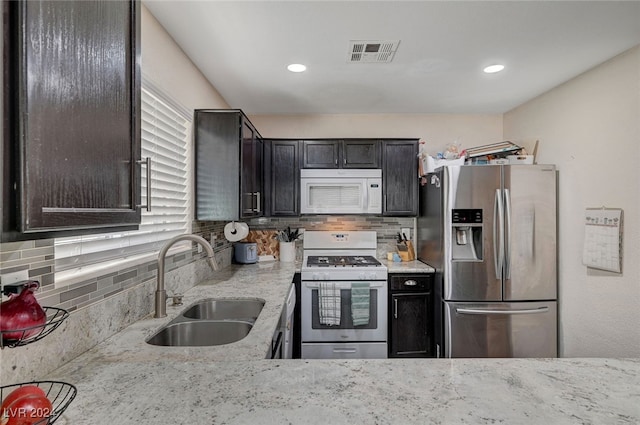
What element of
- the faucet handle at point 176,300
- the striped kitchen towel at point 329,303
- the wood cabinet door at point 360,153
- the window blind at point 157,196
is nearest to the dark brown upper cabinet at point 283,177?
the wood cabinet door at point 360,153

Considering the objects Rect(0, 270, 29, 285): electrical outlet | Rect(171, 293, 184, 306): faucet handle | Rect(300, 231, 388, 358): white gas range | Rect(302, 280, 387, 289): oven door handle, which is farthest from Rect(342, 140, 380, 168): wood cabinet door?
Rect(0, 270, 29, 285): electrical outlet

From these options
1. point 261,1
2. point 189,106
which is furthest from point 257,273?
point 261,1

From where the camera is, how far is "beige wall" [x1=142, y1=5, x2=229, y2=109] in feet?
5.75

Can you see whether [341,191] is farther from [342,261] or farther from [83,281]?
[83,281]

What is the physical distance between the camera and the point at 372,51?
7.18 feet

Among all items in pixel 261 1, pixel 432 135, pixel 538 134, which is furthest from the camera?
pixel 432 135

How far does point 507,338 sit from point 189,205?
8.85ft

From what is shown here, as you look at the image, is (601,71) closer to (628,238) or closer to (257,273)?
(628,238)

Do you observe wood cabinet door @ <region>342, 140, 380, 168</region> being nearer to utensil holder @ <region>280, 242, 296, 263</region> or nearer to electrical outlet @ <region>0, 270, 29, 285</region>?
utensil holder @ <region>280, 242, 296, 263</region>

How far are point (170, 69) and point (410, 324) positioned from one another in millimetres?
2716

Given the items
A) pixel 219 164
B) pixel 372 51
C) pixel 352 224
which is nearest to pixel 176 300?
pixel 219 164

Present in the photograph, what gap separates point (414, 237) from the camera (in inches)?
146

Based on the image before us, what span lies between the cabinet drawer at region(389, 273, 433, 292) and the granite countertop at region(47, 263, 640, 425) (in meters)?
2.02

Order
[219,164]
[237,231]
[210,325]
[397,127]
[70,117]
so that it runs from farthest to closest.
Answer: [397,127]
[237,231]
[219,164]
[210,325]
[70,117]
